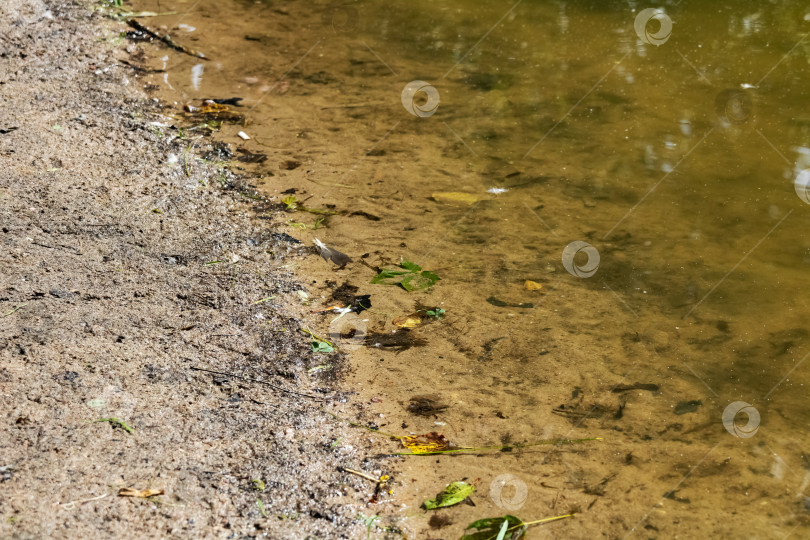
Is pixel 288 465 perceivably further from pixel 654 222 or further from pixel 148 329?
pixel 654 222

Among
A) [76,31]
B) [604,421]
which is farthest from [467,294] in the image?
[76,31]

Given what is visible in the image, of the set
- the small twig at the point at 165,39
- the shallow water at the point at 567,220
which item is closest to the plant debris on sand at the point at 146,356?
the shallow water at the point at 567,220

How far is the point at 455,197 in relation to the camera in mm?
4129

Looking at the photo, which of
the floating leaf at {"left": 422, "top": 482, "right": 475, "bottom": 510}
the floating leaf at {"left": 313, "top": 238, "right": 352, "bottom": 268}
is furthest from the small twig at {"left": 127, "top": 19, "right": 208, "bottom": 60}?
the floating leaf at {"left": 422, "top": 482, "right": 475, "bottom": 510}

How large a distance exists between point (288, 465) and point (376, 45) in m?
4.23

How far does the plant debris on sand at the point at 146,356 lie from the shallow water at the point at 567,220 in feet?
0.93

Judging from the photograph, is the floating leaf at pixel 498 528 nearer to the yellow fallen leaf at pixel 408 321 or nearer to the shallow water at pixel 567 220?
the shallow water at pixel 567 220

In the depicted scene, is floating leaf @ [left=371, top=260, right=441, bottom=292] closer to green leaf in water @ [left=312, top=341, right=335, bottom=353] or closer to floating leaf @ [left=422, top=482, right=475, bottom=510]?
green leaf in water @ [left=312, top=341, right=335, bottom=353]

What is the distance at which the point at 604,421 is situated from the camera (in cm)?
276

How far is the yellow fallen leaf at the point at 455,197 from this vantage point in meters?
4.10

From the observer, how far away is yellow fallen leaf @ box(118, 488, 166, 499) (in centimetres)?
216

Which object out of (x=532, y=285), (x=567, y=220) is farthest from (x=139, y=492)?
(x=567, y=220)

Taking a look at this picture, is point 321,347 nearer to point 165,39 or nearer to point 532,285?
point 532,285

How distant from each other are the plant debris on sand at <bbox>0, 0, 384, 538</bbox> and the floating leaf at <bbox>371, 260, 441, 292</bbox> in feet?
1.38
